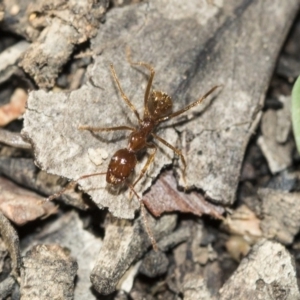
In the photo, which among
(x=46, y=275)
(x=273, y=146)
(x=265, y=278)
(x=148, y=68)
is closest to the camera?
(x=46, y=275)

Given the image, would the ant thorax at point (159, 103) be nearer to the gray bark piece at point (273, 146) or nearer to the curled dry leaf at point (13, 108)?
the gray bark piece at point (273, 146)

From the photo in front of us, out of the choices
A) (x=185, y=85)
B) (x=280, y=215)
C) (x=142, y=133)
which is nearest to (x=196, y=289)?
(x=280, y=215)

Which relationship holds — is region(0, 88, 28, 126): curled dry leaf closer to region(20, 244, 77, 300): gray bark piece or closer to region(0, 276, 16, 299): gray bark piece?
region(20, 244, 77, 300): gray bark piece

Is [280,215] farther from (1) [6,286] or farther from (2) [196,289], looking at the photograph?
(1) [6,286]

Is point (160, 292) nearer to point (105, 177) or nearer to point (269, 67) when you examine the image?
point (105, 177)

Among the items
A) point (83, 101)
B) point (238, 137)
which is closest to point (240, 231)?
point (238, 137)
